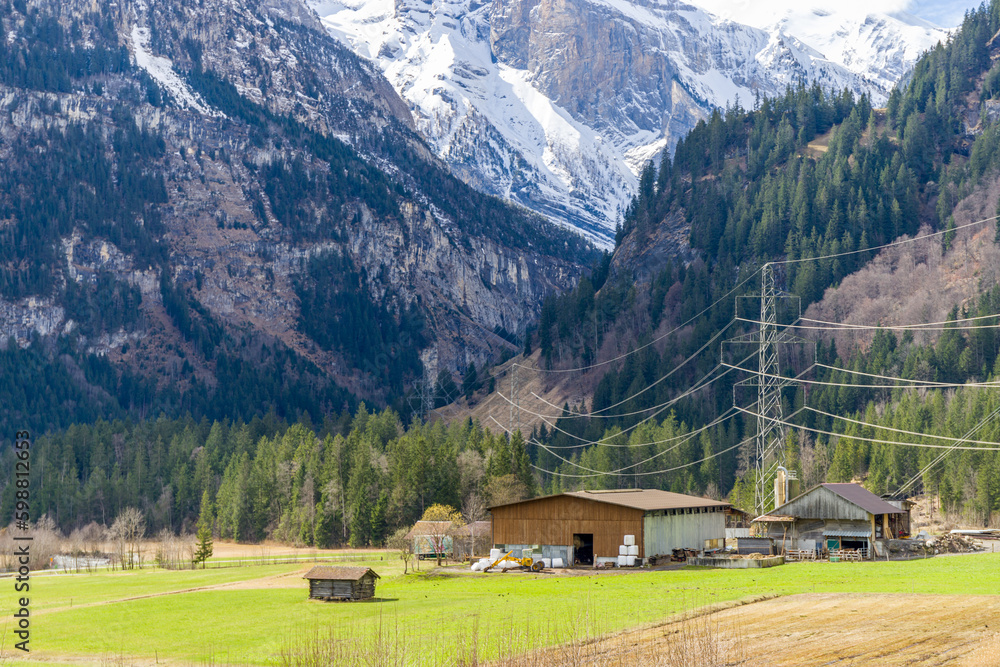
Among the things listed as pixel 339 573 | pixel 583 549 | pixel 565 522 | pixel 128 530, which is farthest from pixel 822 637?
pixel 128 530

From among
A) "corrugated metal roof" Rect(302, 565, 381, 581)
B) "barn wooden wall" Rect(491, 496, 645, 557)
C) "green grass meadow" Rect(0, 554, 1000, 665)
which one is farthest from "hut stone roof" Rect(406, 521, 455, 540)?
"corrugated metal roof" Rect(302, 565, 381, 581)

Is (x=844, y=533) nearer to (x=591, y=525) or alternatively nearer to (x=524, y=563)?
(x=591, y=525)

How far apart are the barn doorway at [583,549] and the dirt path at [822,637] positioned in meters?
34.6

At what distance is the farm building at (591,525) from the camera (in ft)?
284

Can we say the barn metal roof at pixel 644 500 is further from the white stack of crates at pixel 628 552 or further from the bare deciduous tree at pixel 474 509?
the bare deciduous tree at pixel 474 509

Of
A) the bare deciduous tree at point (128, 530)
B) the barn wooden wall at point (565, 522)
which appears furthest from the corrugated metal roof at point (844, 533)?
the bare deciduous tree at point (128, 530)

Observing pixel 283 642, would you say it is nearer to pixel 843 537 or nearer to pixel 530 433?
pixel 843 537

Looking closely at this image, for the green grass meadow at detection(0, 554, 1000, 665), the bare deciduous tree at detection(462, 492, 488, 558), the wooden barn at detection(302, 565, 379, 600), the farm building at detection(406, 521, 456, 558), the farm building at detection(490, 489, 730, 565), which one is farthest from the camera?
the bare deciduous tree at detection(462, 492, 488, 558)

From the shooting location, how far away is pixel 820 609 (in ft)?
169

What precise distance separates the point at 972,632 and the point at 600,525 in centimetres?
4581

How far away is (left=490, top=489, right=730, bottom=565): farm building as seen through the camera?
86.4 metres

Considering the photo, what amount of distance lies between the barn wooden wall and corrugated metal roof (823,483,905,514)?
63.1 ft

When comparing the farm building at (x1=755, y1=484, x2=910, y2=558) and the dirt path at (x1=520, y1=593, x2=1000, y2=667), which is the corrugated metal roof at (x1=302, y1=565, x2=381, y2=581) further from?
the farm building at (x1=755, y1=484, x2=910, y2=558)

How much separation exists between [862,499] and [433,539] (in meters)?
39.2
